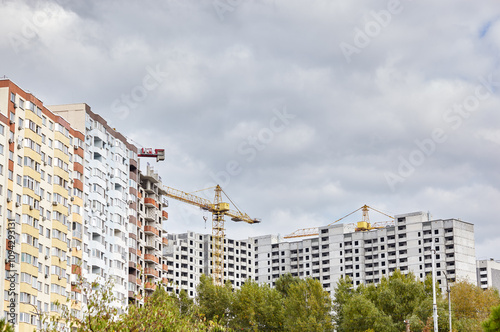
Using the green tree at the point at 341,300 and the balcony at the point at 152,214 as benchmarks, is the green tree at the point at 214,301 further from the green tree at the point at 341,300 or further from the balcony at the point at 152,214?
the balcony at the point at 152,214

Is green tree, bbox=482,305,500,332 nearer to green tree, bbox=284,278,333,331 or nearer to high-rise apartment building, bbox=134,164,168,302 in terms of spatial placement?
green tree, bbox=284,278,333,331

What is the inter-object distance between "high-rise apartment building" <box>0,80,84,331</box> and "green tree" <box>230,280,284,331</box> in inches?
1039

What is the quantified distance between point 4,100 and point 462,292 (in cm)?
7096

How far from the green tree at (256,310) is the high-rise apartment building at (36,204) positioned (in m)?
26.4

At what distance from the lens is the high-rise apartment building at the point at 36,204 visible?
8481cm

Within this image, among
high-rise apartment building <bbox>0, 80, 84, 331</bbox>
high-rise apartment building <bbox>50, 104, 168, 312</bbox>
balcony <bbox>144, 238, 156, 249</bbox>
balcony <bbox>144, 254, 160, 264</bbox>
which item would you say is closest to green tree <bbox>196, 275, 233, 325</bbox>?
high-rise apartment building <bbox>50, 104, 168, 312</bbox>

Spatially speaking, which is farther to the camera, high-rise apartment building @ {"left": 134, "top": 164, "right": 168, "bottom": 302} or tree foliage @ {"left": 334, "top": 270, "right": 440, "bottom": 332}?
high-rise apartment building @ {"left": 134, "top": 164, "right": 168, "bottom": 302}

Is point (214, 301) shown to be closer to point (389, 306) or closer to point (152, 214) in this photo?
point (152, 214)

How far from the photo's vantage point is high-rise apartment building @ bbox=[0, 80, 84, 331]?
278 ft

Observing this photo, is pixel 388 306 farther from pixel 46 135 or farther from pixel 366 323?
pixel 46 135

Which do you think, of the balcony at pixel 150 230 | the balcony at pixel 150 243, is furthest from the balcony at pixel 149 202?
the balcony at pixel 150 243

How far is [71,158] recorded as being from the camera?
102938 millimetres

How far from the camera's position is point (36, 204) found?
92.1 metres

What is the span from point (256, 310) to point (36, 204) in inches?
1593
